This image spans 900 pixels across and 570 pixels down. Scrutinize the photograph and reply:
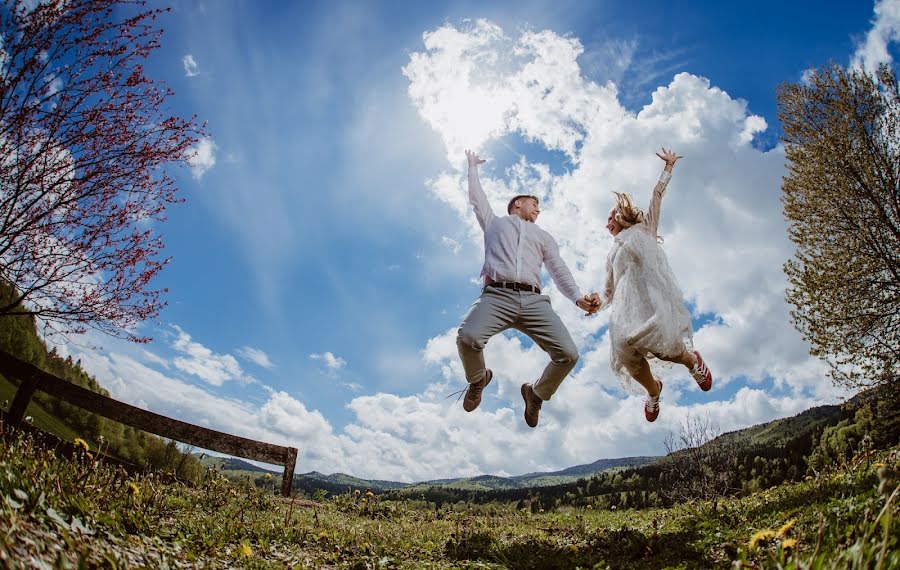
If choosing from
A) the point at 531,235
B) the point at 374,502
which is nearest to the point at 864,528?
the point at 531,235

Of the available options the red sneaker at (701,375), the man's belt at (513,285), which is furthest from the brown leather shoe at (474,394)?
the red sneaker at (701,375)

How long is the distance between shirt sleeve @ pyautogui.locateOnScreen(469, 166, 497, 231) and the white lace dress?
166 centimetres

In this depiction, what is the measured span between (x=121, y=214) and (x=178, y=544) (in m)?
7.17

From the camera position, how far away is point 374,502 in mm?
8234

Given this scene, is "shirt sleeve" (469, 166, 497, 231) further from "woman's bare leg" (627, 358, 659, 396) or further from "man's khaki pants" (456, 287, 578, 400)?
"woman's bare leg" (627, 358, 659, 396)

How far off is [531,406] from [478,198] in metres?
2.63

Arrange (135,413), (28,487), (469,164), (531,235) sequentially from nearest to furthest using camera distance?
(28,487)
(531,235)
(469,164)
(135,413)

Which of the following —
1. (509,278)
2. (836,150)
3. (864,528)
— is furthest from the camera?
(836,150)

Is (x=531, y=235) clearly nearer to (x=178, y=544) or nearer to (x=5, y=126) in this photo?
(x=178, y=544)

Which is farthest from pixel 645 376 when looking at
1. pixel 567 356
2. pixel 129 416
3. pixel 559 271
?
pixel 129 416

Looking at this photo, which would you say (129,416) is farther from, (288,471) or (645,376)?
(645,376)

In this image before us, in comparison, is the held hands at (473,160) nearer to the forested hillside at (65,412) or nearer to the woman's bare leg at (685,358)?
the woman's bare leg at (685,358)

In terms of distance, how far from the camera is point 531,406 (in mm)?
6176

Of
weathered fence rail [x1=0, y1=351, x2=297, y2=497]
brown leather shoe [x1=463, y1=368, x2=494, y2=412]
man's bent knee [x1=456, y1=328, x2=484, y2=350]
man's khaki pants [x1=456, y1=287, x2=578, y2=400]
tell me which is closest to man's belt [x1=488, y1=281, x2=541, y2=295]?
man's khaki pants [x1=456, y1=287, x2=578, y2=400]
